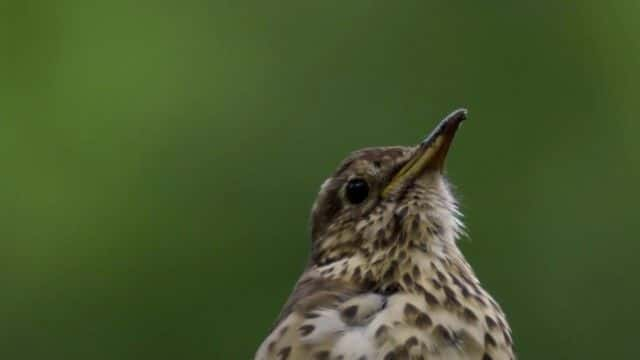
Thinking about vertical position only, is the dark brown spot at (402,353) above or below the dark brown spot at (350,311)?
below

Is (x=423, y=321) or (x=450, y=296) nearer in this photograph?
(x=423, y=321)

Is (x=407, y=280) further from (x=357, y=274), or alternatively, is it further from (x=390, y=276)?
(x=357, y=274)

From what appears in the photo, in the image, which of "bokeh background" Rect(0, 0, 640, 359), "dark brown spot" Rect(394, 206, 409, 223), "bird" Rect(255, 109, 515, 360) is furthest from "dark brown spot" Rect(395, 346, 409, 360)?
"bokeh background" Rect(0, 0, 640, 359)

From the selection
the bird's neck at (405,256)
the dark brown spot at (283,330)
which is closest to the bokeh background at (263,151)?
the bird's neck at (405,256)

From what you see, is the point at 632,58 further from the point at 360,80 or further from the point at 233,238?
the point at 233,238

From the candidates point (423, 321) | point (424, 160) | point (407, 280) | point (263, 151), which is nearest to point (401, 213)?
point (424, 160)

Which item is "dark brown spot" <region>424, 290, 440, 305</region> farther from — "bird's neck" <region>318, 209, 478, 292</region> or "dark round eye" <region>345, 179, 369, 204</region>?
"dark round eye" <region>345, 179, 369, 204</region>

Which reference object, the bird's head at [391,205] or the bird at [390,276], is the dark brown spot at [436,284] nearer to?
the bird at [390,276]
